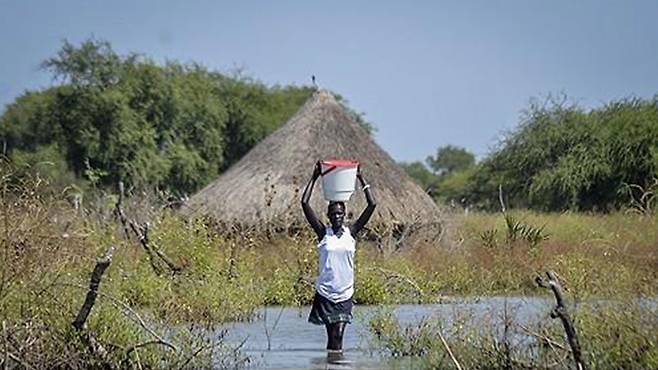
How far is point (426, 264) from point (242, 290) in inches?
228

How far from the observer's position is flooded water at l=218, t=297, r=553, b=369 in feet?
40.5

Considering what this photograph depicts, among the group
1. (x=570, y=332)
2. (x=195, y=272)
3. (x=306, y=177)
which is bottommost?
(x=570, y=332)

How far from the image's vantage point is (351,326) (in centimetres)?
1631

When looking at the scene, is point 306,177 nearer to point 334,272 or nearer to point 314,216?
point 314,216

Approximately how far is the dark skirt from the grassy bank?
1105 millimetres

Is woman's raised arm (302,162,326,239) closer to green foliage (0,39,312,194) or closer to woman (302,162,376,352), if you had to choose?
woman (302,162,376,352)

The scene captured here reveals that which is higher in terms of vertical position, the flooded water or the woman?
the woman

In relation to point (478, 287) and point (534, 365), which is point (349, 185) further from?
point (478, 287)

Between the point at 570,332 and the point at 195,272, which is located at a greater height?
the point at 195,272

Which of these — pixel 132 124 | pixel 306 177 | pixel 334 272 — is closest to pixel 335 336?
pixel 334 272

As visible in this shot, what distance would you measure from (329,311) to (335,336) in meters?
0.45

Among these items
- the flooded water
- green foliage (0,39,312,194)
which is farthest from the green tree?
the flooded water

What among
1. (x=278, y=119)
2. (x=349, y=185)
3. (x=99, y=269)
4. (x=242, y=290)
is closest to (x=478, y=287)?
(x=242, y=290)

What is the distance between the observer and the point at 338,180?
1318cm
